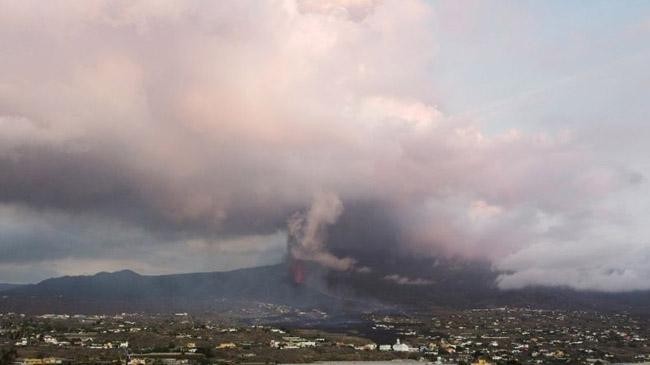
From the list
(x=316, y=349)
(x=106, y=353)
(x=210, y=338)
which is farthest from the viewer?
(x=210, y=338)

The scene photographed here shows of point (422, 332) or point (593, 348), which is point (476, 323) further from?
point (593, 348)

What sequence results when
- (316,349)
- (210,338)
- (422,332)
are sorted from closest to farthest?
(316,349)
(210,338)
(422,332)

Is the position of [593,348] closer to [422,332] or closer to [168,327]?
[422,332]

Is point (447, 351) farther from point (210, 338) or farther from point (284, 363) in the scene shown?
point (210, 338)

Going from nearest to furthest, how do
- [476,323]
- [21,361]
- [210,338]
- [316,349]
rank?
[21,361], [316,349], [210,338], [476,323]

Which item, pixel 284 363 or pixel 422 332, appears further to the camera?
pixel 422 332

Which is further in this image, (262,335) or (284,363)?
(262,335)

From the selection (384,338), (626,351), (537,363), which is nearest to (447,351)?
(537,363)

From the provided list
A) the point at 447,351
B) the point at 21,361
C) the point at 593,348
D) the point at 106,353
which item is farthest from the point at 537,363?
the point at 21,361

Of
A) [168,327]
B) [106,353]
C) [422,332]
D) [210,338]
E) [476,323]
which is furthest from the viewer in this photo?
[476,323]
